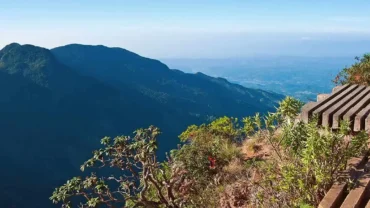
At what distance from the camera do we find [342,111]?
6027 mm

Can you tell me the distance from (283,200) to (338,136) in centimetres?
89

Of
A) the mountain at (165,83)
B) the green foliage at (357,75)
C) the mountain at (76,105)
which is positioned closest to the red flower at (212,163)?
the green foliage at (357,75)

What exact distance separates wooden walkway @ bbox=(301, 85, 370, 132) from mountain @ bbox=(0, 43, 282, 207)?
6577 cm

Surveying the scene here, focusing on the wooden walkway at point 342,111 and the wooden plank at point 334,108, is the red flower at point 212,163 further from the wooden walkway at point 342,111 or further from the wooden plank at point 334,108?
the wooden plank at point 334,108

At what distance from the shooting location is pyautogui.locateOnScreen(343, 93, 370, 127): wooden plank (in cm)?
579

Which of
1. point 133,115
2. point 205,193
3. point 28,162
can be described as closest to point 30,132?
point 28,162

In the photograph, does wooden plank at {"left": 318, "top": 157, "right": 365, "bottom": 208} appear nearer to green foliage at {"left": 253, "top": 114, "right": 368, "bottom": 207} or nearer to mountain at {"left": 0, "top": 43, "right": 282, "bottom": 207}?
green foliage at {"left": 253, "top": 114, "right": 368, "bottom": 207}

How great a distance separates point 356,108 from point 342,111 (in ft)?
1.17

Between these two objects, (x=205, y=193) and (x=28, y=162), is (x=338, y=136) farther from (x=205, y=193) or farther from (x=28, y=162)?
(x=28, y=162)

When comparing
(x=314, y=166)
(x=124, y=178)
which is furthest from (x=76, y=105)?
(x=314, y=166)

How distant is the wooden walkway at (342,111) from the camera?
5.77m

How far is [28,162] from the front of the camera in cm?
8350

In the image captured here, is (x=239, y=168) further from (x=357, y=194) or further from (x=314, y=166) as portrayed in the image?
(x=357, y=194)

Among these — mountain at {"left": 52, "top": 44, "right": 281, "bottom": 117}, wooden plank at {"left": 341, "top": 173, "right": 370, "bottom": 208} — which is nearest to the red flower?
wooden plank at {"left": 341, "top": 173, "right": 370, "bottom": 208}
